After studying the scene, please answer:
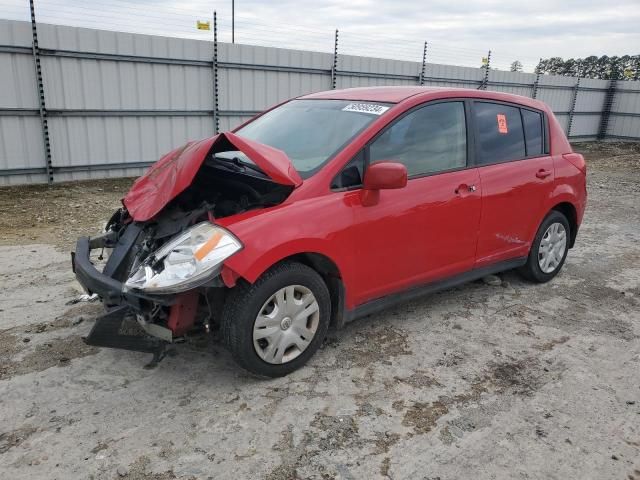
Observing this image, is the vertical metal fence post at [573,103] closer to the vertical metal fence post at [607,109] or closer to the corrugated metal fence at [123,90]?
the vertical metal fence post at [607,109]

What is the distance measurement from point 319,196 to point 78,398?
181 centimetres

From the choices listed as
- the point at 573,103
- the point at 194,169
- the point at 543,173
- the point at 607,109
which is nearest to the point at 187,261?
the point at 194,169

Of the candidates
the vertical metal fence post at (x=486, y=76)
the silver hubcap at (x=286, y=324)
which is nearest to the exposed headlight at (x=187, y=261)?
the silver hubcap at (x=286, y=324)

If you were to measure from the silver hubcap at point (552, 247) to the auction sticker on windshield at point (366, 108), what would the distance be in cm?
218

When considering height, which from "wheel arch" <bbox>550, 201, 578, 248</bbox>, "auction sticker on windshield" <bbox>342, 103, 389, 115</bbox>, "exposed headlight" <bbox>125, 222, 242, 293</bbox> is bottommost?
"wheel arch" <bbox>550, 201, 578, 248</bbox>

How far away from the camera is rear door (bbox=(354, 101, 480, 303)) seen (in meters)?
3.38

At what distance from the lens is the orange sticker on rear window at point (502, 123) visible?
4.28m

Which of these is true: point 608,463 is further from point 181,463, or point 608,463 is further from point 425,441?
point 181,463

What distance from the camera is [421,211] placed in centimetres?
357

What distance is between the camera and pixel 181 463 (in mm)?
2404

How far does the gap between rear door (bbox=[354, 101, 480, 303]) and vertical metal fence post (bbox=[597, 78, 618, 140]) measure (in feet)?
67.0

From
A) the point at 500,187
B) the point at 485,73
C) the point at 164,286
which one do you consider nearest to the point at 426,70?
the point at 485,73

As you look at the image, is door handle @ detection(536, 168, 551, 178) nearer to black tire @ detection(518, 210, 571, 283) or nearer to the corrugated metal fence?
black tire @ detection(518, 210, 571, 283)

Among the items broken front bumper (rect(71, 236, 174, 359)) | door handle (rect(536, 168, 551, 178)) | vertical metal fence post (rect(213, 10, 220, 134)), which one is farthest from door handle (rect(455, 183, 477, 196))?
vertical metal fence post (rect(213, 10, 220, 134))
